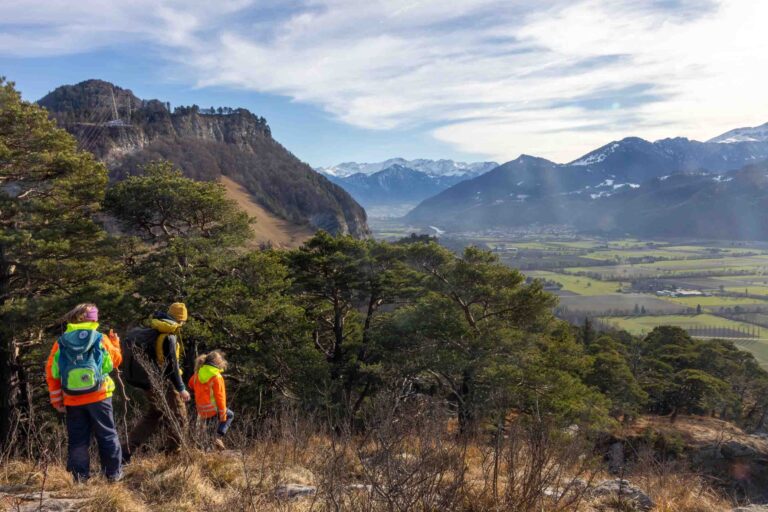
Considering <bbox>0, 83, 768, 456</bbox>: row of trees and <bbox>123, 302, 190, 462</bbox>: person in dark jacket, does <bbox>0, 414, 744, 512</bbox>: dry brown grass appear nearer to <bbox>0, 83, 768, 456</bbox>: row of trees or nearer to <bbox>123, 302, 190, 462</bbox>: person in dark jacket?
<bbox>123, 302, 190, 462</bbox>: person in dark jacket

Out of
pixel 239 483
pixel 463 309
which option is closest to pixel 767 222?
pixel 463 309

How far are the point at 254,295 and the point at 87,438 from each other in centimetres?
831

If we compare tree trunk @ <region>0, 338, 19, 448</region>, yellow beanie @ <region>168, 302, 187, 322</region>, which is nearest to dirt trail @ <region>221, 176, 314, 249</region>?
tree trunk @ <region>0, 338, 19, 448</region>

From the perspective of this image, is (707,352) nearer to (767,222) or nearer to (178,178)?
(178,178)

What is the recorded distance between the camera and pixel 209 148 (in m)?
97.8

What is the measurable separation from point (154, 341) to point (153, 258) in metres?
7.84

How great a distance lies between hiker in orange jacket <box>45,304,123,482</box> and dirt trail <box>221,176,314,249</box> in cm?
5593

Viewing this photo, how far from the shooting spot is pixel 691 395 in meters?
21.6

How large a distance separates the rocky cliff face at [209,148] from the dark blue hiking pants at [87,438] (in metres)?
73.3

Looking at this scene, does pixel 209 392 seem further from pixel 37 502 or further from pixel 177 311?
pixel 37 502

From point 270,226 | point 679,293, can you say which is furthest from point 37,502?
point 679,293

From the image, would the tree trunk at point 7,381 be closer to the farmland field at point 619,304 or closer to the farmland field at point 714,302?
the farmland field at point 619,304

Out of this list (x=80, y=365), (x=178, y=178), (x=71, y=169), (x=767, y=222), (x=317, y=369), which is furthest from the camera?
(x=767, y=222)

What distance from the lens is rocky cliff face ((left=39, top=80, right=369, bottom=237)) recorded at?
77.4 metres
